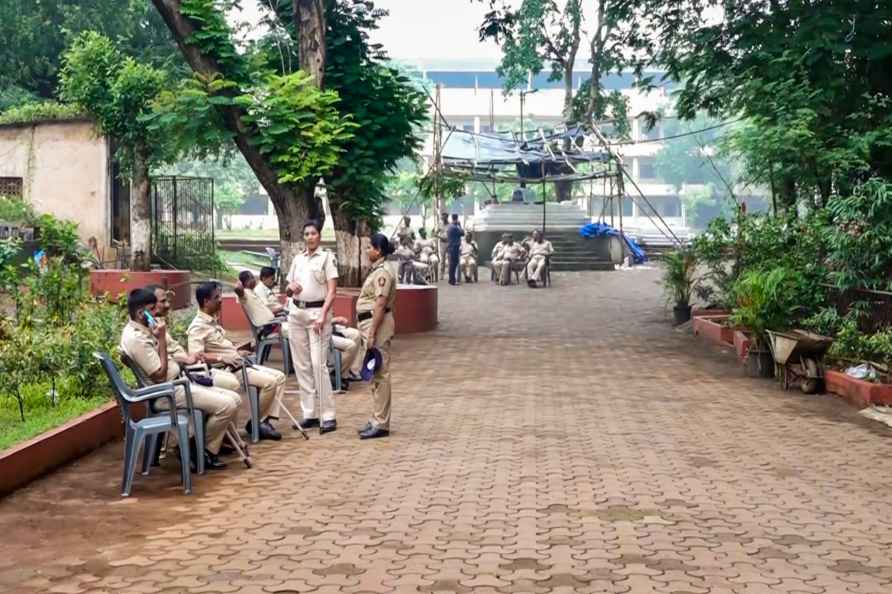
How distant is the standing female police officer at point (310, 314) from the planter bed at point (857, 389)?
4793mm

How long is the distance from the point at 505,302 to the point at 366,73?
313 inches

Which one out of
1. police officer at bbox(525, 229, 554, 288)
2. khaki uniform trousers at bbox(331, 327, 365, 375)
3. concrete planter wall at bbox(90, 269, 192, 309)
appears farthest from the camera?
police officer at bbox(525, 229, 554, 288)

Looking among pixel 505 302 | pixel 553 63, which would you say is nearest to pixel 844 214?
pixel 505 302

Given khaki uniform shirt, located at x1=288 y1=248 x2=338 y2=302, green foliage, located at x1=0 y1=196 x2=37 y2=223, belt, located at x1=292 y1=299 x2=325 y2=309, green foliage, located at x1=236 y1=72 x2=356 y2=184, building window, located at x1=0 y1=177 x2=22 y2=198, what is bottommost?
belt, located at x1=292 y1=299 x2=325 y2=309

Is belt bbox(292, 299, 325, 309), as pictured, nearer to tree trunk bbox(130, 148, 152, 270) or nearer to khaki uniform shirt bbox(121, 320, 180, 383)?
khaki uniform shirt bbox(121, 320, 180, 383)

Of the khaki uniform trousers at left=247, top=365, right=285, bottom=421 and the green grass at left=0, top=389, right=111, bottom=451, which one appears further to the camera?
the khaki uniform trousers at left=247, top=365, right=285, bottom=421

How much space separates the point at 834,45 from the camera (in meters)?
14.1

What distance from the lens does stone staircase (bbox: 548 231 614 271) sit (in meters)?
35.6

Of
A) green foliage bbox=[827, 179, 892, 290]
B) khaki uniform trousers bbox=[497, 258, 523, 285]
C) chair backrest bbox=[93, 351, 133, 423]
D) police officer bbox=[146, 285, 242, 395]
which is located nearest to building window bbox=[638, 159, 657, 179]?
khaki uniform trousers bbox=[497, 258, 523, 285]

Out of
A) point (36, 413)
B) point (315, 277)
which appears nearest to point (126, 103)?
point (315, 277)

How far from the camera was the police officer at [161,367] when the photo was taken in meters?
7.80

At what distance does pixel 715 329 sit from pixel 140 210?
37.9 ft

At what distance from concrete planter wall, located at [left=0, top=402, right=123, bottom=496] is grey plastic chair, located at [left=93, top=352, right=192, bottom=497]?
63 centimetres

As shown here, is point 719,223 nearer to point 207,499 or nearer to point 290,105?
point 290,105
